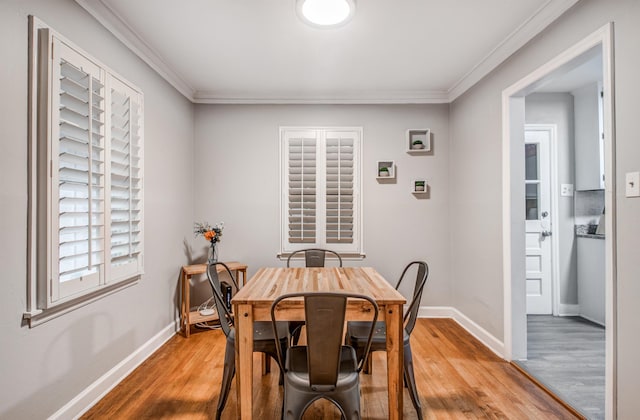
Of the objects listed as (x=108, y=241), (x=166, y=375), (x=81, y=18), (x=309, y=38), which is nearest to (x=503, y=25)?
(x=309, y=38)

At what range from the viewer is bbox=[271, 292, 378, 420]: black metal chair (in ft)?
4.69

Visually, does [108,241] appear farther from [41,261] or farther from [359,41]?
[359,41]

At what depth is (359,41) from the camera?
2594 mm

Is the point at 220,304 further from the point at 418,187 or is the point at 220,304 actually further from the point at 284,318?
the point at 418,187

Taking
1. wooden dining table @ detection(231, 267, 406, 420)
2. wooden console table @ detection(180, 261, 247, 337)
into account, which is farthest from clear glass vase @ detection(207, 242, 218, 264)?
wooden dining table @ detection(231, 267, 406, 420)

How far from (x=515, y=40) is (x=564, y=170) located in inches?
80.7

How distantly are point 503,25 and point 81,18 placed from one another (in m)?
2.82

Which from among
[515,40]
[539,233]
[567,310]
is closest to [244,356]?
[515,40]

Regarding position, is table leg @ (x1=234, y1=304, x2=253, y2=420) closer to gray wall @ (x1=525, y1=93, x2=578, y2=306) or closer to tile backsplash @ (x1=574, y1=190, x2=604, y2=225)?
gray wall @ (x1=525, y1=93, x2=578, y2=306)

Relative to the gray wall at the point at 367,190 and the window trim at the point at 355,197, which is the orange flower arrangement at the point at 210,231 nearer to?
the gray wall at the point at 367,190

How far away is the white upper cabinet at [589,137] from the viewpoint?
357cm

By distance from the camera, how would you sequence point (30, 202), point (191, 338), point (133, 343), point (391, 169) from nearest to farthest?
point (30, 202), point (133, 343), point (191, 338), point (391, 169)

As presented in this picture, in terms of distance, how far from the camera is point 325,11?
7.06 ft

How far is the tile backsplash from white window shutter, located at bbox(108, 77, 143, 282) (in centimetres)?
451
